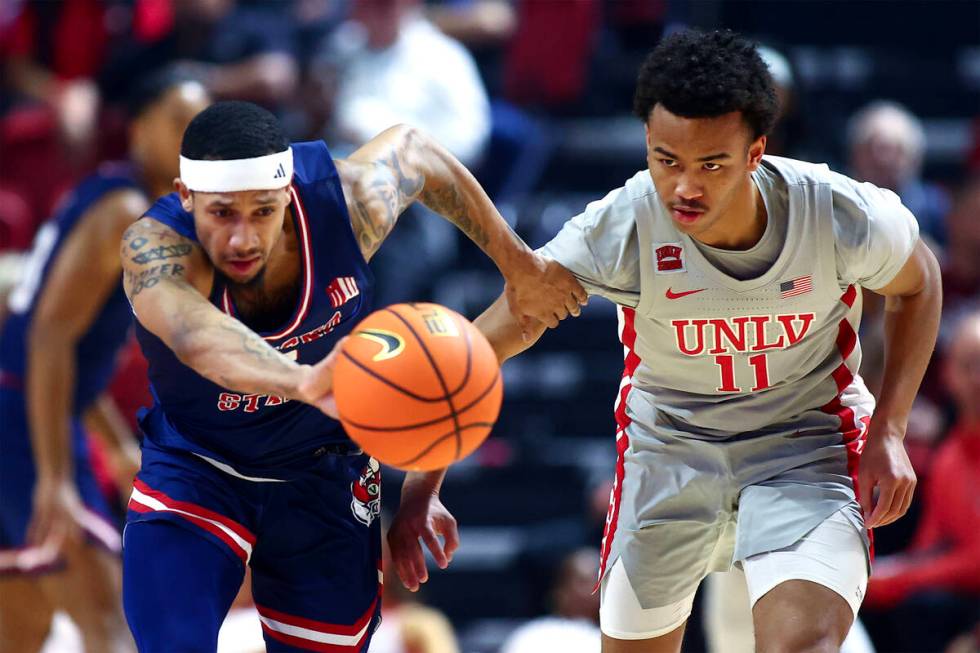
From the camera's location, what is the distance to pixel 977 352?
7457 mm

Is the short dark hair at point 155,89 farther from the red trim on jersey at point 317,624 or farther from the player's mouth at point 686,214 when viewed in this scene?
the player's mouth at point 686,214

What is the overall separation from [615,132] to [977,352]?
12.0ft

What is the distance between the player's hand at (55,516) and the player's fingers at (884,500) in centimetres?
348

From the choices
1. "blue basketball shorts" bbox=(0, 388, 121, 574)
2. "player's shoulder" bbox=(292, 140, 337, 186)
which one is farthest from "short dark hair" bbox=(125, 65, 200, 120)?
"player's shoulder" bbox=(292, 140, 337, 186)

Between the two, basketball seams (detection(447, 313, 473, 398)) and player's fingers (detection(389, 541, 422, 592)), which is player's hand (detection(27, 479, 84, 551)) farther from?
basketball seams (detection(447, 313, 473, 398))

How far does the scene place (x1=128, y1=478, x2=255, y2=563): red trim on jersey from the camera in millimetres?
4574

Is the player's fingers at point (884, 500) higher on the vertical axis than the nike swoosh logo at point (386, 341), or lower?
lower

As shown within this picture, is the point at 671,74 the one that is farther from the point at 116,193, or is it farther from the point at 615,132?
the point at 615,132

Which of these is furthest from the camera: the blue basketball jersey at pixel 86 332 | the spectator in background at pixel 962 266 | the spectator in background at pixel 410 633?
the spectator in background at pixel 962 266

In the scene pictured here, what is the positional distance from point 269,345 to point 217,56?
5947 mm

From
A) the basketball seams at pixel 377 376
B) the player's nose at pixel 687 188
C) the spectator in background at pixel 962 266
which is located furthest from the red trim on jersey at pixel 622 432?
the spectator in background at pixel 962 266

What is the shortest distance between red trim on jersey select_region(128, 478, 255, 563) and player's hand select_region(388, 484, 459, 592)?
0.56m

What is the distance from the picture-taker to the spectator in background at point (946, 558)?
7293 millimetres

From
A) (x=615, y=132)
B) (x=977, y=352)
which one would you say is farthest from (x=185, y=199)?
(x=615, y=132)
